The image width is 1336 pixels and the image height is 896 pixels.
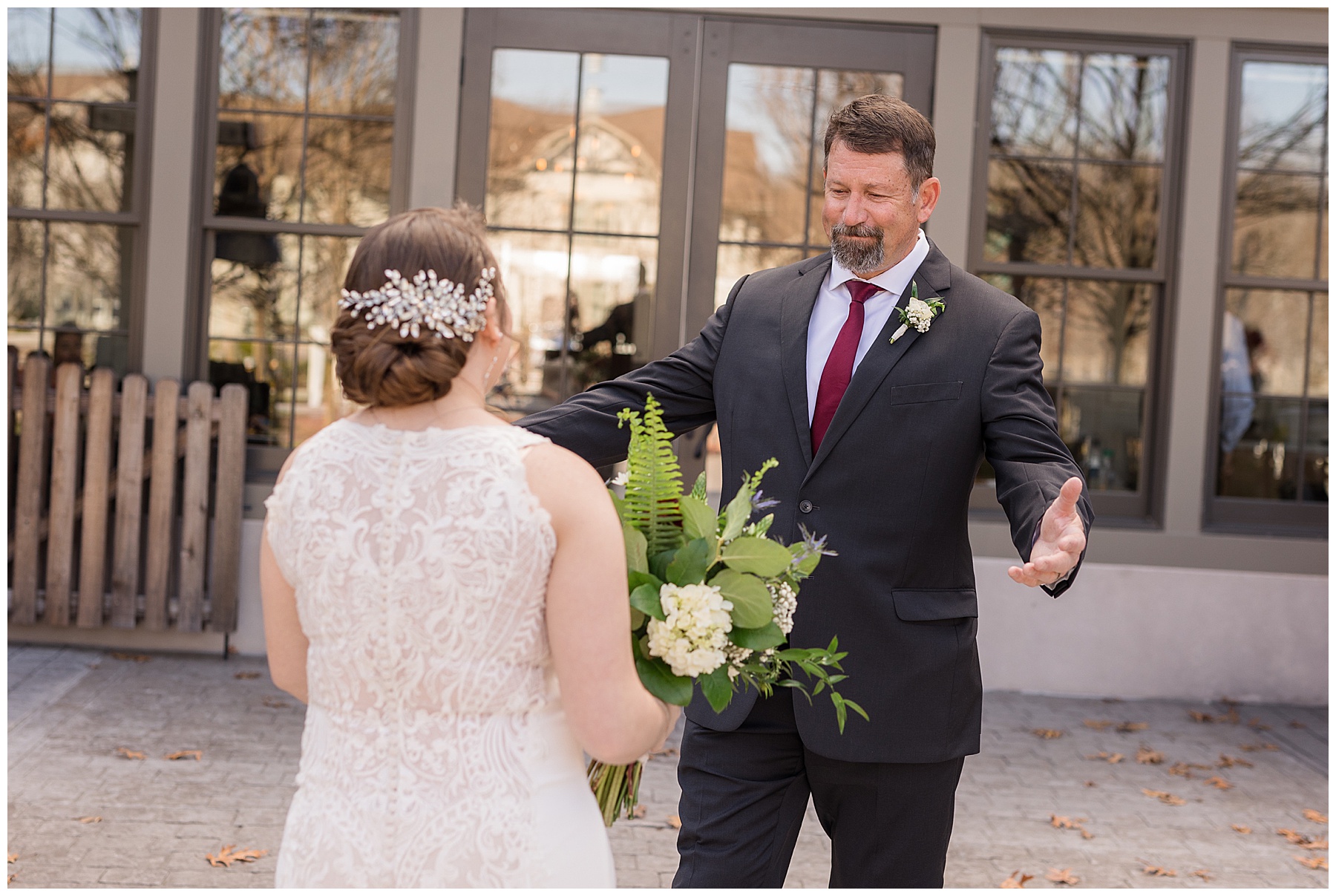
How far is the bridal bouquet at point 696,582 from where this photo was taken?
1821 millimetres

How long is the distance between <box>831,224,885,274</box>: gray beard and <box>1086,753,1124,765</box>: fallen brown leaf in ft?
11.9

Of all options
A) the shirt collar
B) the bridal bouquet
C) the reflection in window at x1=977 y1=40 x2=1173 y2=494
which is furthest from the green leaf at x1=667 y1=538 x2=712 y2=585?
the reflection in window at x1=977 y1=40 x2=1173 y2=494

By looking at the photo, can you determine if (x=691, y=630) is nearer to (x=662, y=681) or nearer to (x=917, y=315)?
(x=662, y=681)

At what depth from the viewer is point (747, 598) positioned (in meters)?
1.88

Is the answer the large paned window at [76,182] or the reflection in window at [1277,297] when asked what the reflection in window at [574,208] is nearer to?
the large paned window at [76,182]

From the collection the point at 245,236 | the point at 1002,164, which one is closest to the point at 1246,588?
the point at 1002,164

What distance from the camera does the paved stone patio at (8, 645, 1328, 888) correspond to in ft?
13.5

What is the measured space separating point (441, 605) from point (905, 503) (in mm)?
1246

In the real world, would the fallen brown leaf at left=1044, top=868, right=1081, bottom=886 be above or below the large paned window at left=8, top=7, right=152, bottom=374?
below

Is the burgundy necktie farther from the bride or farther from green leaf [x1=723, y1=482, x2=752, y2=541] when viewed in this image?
the bride

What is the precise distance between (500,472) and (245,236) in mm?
5393

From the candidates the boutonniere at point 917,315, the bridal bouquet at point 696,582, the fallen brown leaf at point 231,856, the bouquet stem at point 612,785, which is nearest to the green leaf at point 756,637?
the bridal bouquet at point 696,582

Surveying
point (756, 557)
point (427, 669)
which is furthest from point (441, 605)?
point (756, 557)

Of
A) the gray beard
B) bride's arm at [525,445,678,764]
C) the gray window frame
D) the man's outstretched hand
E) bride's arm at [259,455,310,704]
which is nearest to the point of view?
bride's arm at [525,445,678,764]
